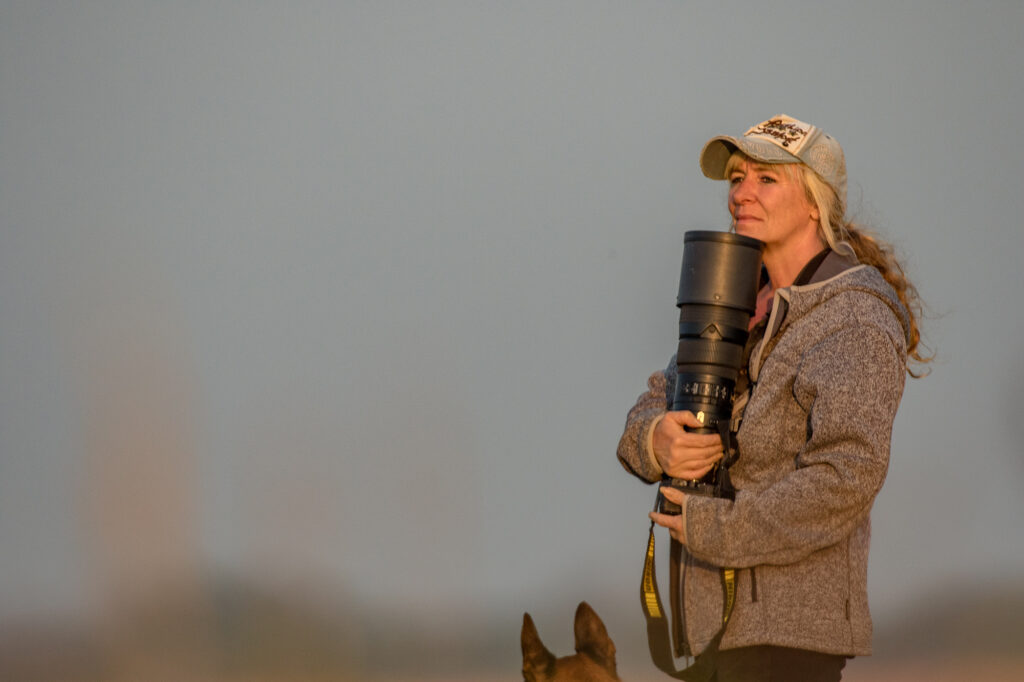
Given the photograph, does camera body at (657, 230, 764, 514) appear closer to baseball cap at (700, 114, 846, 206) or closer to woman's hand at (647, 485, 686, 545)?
woman's hand at (647, 485, 686, 545)

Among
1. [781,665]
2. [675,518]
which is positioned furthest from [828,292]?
[781,665]

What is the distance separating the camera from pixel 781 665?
1.70 meters

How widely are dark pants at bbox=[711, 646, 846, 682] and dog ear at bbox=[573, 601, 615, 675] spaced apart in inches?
14.4

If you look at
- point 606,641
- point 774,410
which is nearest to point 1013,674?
point 606,641

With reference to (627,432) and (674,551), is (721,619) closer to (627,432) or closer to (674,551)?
(674,551)

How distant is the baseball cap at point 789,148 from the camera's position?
1.78m

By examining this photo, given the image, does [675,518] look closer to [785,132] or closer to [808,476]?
[808,476]

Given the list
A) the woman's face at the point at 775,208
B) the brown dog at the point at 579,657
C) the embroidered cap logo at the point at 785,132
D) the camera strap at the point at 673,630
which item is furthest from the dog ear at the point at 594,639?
the embroidered cap logo at the point at 785,132

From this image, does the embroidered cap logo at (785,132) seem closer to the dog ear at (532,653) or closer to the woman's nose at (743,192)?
the woman's nose at (743,192)

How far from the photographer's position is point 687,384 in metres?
1.77

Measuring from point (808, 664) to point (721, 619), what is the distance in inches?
5.6

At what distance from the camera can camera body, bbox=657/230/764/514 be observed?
68.2 inches

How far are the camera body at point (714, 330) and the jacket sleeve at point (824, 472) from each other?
74 mm

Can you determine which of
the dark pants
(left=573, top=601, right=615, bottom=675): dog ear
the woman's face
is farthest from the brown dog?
the woman's face
